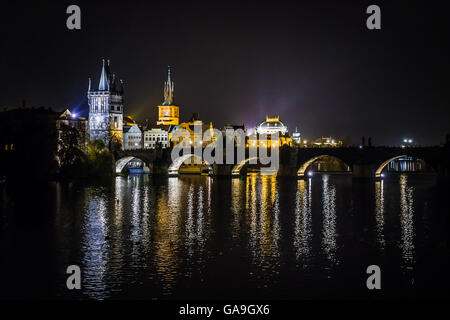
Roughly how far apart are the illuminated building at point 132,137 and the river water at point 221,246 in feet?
340

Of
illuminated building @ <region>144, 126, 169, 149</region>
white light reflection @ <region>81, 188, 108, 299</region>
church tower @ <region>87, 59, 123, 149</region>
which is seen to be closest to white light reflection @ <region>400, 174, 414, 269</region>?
white light reflection @ <region>81, 188, 108, 299</region>

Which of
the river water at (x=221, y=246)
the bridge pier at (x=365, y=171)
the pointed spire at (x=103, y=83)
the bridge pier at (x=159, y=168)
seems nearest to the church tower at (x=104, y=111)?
the pointed spire at (x=103, y=83)

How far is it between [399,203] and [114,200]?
3086 centimetres

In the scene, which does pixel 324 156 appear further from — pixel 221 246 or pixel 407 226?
pixel 221 246

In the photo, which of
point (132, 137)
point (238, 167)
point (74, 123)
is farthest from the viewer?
point (132, 137)

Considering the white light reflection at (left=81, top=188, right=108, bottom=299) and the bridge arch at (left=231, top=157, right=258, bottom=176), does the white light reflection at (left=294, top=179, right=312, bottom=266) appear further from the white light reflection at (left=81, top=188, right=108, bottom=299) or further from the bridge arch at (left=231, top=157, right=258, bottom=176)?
the bridge arch at (left=231, top=157, right=258, bottom=176)

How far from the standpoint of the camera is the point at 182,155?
127 m

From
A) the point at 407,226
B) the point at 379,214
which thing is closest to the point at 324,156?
the point at 379,214

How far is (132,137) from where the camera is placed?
18000cm

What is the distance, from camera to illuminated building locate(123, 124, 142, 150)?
585 ft

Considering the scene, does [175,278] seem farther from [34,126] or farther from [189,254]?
[34,126]

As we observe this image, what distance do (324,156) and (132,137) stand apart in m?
78.8
